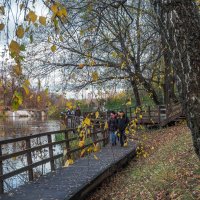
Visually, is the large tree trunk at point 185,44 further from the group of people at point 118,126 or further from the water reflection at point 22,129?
the water reflection at point 22,129

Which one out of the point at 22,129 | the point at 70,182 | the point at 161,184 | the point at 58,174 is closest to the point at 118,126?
the point at 58,174

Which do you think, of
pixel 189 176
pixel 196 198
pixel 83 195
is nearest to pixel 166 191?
pixel 189 176

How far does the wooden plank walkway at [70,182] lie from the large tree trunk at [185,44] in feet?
9.43

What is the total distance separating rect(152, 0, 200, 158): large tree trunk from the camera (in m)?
3.29

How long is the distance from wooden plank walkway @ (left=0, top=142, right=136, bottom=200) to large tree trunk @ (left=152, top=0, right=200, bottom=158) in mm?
2876

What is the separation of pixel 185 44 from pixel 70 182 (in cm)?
646

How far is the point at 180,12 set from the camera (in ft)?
10.8

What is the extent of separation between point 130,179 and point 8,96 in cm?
732

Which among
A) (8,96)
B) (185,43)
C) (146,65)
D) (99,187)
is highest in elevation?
(146,65)

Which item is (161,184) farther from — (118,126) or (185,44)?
(118,126)

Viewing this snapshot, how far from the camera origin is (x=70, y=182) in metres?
9.12

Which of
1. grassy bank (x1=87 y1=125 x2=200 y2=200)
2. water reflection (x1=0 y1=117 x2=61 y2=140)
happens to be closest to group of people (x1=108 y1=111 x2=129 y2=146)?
grassy bank (x1=87 y1=125 x2=200 y2=200)

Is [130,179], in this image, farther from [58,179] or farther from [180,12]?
[180,12]

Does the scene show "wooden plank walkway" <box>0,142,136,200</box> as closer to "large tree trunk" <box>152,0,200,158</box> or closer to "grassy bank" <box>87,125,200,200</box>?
"grassy bank" <box>87,125,200,200</box>
